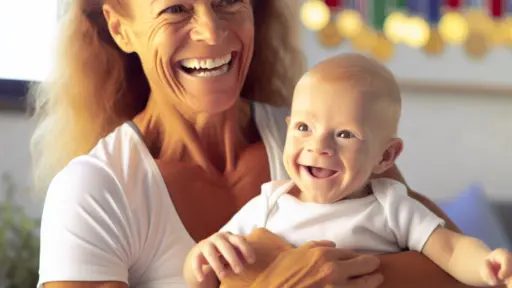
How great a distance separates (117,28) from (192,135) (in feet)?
0.63

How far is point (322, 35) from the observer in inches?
88.0

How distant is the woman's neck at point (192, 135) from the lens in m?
1.02

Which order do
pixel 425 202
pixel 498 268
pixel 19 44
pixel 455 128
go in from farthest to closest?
pixel 455 128 → pixel 19 44 → pixel 425 202 → pixel 498 268

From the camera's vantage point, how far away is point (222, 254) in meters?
0.77

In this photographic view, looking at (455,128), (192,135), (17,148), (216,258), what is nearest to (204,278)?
(216,258)

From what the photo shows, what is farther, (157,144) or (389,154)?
(157,144)

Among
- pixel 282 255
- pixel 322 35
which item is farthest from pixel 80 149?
pixel 322 35

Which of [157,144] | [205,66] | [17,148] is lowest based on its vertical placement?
[17,148]

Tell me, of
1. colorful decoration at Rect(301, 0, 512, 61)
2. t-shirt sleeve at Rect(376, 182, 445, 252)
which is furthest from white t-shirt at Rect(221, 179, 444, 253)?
colorful decoration at Rect(301, 0, 512, 61)

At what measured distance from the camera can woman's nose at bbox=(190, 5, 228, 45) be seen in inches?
37.1

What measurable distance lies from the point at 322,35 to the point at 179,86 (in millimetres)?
1323

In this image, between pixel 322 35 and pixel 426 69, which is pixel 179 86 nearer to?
pixel 322 35

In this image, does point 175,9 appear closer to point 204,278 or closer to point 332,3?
point 204,278

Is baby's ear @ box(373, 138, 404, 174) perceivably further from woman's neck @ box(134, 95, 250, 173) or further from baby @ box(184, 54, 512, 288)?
woman's neck @ box(134, 95, 250, 173)
